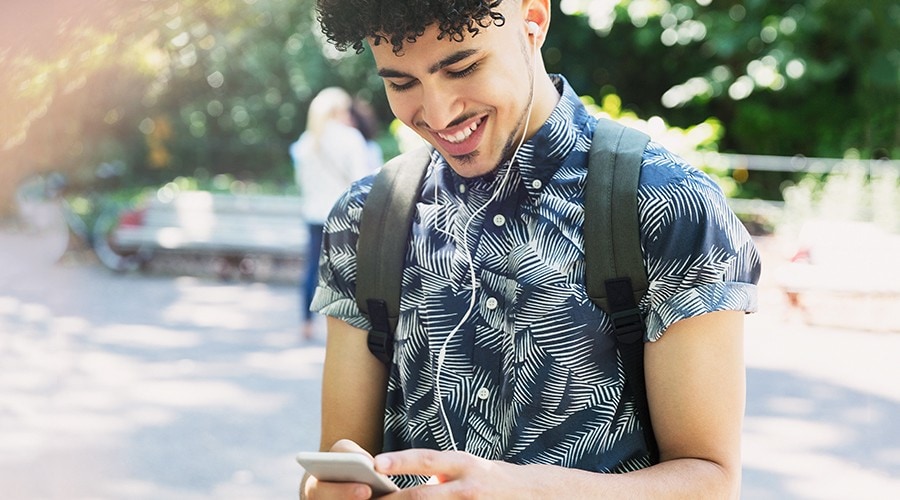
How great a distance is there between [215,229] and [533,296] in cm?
1109

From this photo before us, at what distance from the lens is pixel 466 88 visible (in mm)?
1645

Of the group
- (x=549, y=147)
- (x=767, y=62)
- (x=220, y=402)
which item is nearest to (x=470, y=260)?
(x=549, y=147)

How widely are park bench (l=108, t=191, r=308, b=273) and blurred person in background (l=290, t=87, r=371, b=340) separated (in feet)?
11.4

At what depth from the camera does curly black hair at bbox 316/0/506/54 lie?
5.11 feet

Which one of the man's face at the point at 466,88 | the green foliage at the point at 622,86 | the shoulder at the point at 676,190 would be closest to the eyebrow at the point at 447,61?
the man's face at the point at 466,88

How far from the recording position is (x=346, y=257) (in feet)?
6.04

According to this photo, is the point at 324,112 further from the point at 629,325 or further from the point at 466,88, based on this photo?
the point at 629,325

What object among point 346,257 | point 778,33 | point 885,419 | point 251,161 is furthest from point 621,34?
point 346,257

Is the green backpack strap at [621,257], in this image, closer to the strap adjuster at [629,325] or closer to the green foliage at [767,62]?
the strap adjuster at [629,325]

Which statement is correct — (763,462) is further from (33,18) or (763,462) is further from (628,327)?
(33,18)

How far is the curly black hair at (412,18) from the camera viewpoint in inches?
61.3

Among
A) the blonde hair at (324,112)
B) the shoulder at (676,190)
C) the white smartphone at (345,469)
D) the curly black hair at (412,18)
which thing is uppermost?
the blonde hair at (324,112)

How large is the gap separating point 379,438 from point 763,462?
421 centimetres

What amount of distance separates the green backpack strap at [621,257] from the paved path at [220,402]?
3.72 m
